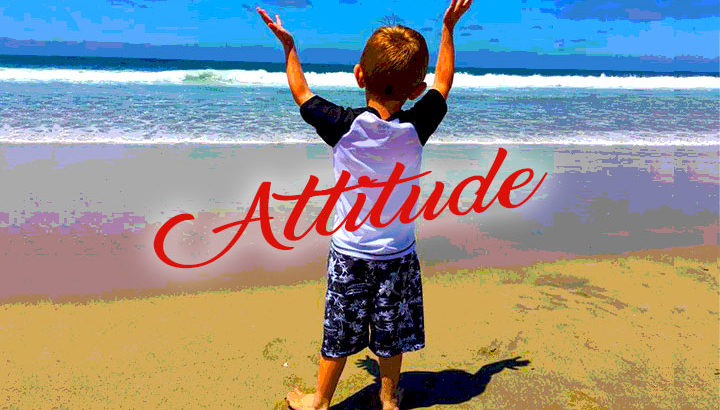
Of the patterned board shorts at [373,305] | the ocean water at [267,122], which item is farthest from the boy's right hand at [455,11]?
the ocean water at [267,122]

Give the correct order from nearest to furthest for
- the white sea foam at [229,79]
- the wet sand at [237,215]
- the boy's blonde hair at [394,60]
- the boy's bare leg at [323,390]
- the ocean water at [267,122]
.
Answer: the boy's blonde hair at [394,60], the boy's bare leg at [323,390], the wet sand at [237,215], the ocean water at [267,122], the white sea foam at [229,79]

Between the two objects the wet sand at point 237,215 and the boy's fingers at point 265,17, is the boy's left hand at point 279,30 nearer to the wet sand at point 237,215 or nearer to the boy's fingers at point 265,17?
the boy's fingers at point 265,17

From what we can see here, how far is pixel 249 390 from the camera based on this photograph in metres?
2.27

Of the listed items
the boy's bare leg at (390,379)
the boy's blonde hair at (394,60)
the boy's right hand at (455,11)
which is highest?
the boy's right hand at (455,11)

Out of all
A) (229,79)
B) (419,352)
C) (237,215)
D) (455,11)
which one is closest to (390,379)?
(419,352)

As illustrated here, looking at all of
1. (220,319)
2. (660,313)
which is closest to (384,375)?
(220,319)

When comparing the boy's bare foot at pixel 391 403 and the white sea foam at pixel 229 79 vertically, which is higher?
the boy's bare foot at pixel 391 403

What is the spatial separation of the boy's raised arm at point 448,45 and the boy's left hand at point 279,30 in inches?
20.9

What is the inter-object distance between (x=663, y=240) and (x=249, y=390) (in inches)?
142

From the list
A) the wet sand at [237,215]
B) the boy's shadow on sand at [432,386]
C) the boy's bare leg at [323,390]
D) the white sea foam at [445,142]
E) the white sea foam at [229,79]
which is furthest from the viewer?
the white sea foam at [229,79]

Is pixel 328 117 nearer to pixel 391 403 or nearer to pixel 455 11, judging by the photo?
pixel 455 11

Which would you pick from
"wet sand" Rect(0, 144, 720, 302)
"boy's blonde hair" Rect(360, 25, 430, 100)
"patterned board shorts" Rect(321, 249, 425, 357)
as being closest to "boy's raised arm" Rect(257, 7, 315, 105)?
"boy's blonde hair" Rect(360, 25, 430, 100)

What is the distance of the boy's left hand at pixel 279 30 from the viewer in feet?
5.98

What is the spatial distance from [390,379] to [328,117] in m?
1.06
